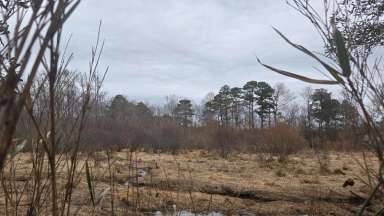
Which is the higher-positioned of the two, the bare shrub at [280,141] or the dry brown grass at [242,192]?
the bare shrub at [280,141]

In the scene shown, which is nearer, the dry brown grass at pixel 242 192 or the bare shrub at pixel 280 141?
the dry brown grass at pixel 242 192

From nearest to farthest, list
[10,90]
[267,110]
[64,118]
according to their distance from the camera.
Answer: [10,90]
[64,118]
[267,110]

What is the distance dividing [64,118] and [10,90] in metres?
1.53

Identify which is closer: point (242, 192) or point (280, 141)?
point (242, 192)

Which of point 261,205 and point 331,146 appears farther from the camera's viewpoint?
point 331,146

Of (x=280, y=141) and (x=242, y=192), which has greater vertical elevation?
(x=280, y=141)

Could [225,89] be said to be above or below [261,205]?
above

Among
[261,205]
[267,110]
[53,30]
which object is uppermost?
[267,110]

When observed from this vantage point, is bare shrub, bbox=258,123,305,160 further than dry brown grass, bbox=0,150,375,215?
Yes

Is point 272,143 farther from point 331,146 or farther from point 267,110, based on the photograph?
point 267,110

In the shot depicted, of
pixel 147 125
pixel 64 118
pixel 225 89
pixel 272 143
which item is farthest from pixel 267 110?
pixel 64 118

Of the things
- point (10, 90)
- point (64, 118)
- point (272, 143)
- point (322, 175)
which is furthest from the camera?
point (272, 143)

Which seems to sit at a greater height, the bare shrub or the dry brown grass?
the bare shrub

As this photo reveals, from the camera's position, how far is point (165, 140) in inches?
1225
